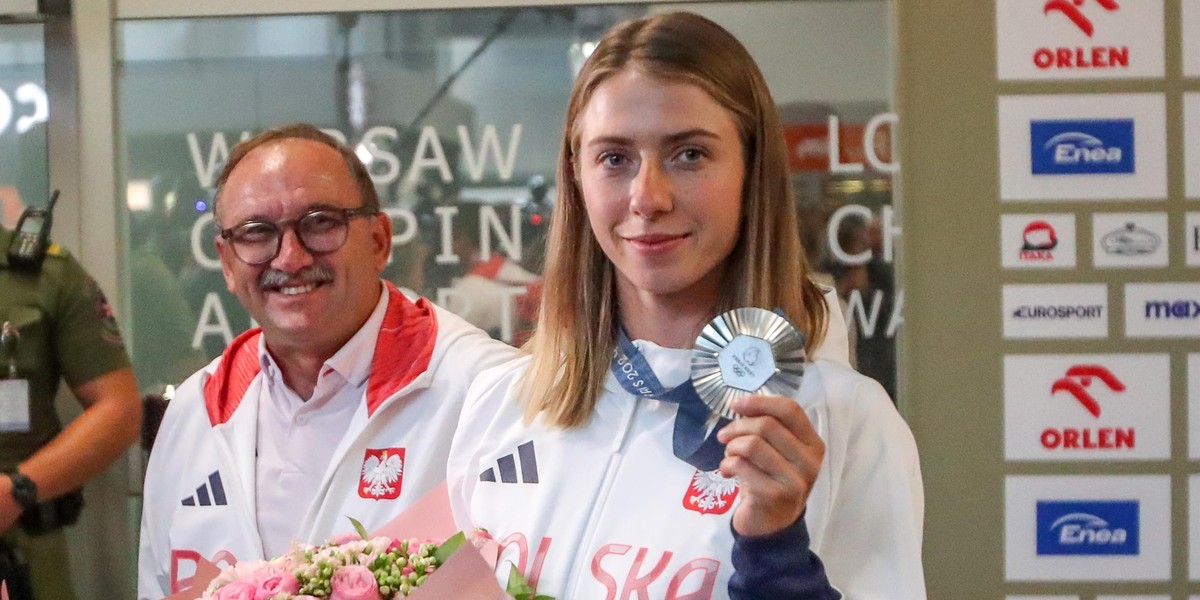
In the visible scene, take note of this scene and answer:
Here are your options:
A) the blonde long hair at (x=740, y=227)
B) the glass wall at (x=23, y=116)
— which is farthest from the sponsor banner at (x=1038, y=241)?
the glass wall at (x=23, y=116)

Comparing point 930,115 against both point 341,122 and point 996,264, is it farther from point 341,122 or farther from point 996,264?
point 341,122

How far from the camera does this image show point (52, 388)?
336 cm

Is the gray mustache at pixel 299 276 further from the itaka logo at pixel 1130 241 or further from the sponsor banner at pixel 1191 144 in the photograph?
the sponsor banner at pixel 1191 144

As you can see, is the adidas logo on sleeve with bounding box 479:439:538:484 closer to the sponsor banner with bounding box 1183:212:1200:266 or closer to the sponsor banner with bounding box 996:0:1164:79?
the sponsor banner with bounding box 996:0:1164:79

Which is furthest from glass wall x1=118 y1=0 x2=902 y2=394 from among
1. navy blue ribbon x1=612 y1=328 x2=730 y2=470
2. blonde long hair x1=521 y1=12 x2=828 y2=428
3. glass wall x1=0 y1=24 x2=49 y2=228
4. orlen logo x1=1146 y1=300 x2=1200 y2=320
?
navy blue ribbon x1=612 y1=328 x2=730 y2=470

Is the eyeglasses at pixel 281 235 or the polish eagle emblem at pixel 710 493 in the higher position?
the eyeglasses at pixel 281 235

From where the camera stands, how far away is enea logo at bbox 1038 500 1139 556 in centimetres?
357

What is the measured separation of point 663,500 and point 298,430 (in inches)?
45.2

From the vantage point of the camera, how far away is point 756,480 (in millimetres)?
1208

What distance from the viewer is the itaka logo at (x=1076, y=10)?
11.5 ft

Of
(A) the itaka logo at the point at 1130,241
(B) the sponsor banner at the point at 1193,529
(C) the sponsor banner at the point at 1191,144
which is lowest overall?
(B) the sponsor banner at the point at 1193,529

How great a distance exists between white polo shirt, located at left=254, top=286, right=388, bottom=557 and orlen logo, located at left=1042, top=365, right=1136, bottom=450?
6.76 feet

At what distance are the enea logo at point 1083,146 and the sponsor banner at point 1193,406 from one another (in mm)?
567

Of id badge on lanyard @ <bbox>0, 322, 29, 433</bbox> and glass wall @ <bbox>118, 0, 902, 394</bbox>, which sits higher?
glass wall @ <bbox>118, 0, 902, 394</bbox>
